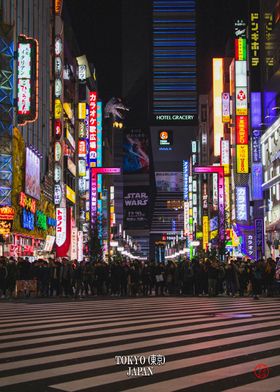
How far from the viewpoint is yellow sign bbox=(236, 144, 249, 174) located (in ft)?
153

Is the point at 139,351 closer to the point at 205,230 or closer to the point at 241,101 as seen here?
the point at 241,101

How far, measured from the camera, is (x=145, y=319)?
14.3 metres

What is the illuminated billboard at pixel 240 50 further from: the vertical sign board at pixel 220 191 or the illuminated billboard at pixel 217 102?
the illuminated billboard at pixel 217 102

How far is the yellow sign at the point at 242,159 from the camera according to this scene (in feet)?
153

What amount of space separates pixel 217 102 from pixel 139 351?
64.6 m

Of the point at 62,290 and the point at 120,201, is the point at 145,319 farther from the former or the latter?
the point at 120,201

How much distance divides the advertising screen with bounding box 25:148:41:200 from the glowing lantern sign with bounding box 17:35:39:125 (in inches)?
162

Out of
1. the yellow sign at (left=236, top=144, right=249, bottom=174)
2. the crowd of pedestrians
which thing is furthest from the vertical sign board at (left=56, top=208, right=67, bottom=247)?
the crowd of pedestrians

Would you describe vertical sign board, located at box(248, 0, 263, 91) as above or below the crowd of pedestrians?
above

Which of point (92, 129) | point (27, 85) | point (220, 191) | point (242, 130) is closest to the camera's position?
point (27, 85)

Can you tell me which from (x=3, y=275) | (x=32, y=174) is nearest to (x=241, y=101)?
(x=32, y=174)

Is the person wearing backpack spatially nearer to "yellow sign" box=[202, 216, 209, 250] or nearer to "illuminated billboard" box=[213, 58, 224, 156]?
"illuminated billboard" box=[213, 58, 224, 156]

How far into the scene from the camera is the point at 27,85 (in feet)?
115

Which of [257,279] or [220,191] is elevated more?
[220,191]
